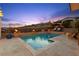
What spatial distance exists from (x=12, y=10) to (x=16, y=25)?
147 millimetres

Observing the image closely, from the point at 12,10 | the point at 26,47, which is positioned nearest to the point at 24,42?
the point at 26,47

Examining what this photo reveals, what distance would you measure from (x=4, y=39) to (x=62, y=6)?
24.6 inches

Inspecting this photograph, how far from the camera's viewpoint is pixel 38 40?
3.84 ft

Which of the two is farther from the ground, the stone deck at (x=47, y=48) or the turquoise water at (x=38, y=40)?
the turquoise water at (x=38, y=40)

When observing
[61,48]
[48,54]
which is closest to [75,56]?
[61,48]

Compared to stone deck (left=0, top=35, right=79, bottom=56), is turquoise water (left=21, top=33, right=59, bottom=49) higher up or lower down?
higher up

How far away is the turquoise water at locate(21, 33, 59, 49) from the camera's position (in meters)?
1.17

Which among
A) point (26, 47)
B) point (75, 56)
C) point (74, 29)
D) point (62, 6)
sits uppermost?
point (62, 6)

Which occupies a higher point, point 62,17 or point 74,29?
point 62,17

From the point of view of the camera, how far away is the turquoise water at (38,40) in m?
1.17

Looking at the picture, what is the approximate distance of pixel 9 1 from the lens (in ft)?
3.95

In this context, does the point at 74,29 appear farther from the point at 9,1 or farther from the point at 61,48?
the point at 9,1

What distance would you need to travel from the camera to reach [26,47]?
1180 mm

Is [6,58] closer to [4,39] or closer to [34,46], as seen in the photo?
[4,39]
